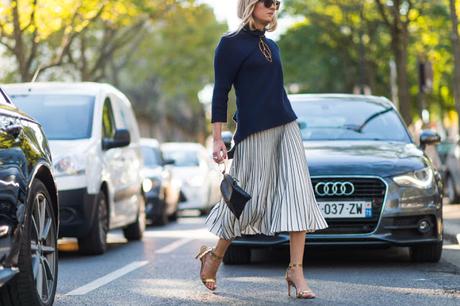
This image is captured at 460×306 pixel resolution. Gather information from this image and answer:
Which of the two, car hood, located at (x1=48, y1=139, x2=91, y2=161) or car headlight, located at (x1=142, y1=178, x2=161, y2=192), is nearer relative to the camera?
car hood, located at (x1=48, y1=139, x2=91, y2=161)

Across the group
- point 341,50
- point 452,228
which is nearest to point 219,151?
point 452,228

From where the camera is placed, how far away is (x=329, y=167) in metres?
9.19

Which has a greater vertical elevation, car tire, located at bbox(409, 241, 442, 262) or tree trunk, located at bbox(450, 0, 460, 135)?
tree trunk, located at bbox(450, 0, 460, 135)

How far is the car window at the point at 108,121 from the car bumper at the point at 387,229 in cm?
385

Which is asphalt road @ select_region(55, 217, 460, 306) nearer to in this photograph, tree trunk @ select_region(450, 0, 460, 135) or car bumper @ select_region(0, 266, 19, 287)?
car bumper @ select_region(0, 266, 19, 287)

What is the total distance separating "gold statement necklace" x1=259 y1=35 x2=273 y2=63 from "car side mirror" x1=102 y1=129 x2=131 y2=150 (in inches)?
197

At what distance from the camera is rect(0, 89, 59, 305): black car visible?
5.45m

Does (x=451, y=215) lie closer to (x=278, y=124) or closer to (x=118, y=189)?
(x=118, y=189)

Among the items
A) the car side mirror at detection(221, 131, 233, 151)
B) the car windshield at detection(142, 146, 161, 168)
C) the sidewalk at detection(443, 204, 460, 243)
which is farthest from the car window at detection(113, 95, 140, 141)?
the car windshield at detection(142, 146, 161, 168)

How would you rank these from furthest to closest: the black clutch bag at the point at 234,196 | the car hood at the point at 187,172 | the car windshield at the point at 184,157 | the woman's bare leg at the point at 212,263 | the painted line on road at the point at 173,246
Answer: the car windshield at the point at 184,157 < the car hood at the point at 187,172 < the painted line on road at the point at 173,246 < the woman's bare leg at the point at 212,263 < the black clutch bag at the point at 234,196

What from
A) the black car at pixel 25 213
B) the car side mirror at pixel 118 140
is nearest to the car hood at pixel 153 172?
the car side mirror at pixel 118 140

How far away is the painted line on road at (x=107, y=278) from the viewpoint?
815 centimetres

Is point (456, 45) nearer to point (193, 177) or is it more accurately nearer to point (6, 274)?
point (193, 177)

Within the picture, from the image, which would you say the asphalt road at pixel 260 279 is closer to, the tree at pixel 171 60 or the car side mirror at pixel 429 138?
the car side mirror at pixel 429 138
